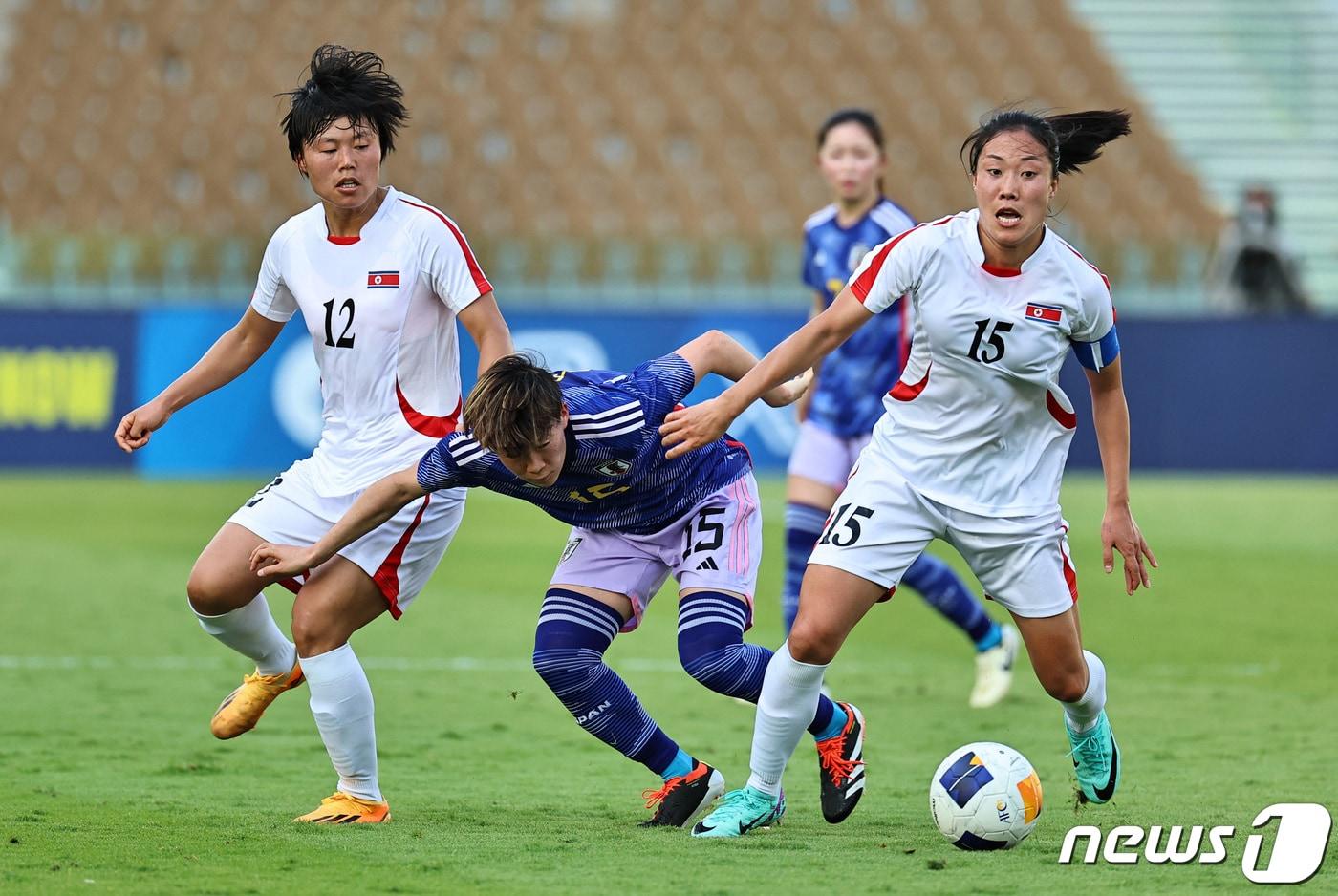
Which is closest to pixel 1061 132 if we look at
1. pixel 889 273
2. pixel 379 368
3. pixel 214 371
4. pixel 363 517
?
pixel 889 273

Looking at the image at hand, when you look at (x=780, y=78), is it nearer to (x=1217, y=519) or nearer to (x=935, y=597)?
(x=1217, y=519)

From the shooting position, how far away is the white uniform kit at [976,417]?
5449 millimetres

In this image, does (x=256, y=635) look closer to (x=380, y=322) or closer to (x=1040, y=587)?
(x=380, y=322)

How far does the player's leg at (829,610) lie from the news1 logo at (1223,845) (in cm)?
75

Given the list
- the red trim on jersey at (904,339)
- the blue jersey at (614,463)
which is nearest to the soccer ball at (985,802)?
the blue jersey at (614,463)

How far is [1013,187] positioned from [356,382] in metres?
2.09

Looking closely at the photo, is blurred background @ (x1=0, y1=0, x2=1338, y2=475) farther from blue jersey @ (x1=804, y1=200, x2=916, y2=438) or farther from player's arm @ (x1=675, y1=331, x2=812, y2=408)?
player's arm @ (x1=675, y1=331, x2=812, y2=408)

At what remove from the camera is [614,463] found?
5.49m

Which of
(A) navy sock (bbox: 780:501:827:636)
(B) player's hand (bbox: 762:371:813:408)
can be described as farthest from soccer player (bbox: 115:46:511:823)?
(A) navy sock (bbox: 780:501:827:636)

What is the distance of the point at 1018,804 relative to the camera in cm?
538

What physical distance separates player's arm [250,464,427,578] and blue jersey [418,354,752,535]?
78 millimetres

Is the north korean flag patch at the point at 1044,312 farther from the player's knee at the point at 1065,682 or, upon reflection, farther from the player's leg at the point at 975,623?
the player's leg at the point at 975,623

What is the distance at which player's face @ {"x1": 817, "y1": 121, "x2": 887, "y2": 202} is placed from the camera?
27.8 feet

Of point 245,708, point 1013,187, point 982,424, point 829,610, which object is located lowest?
point 245,708
